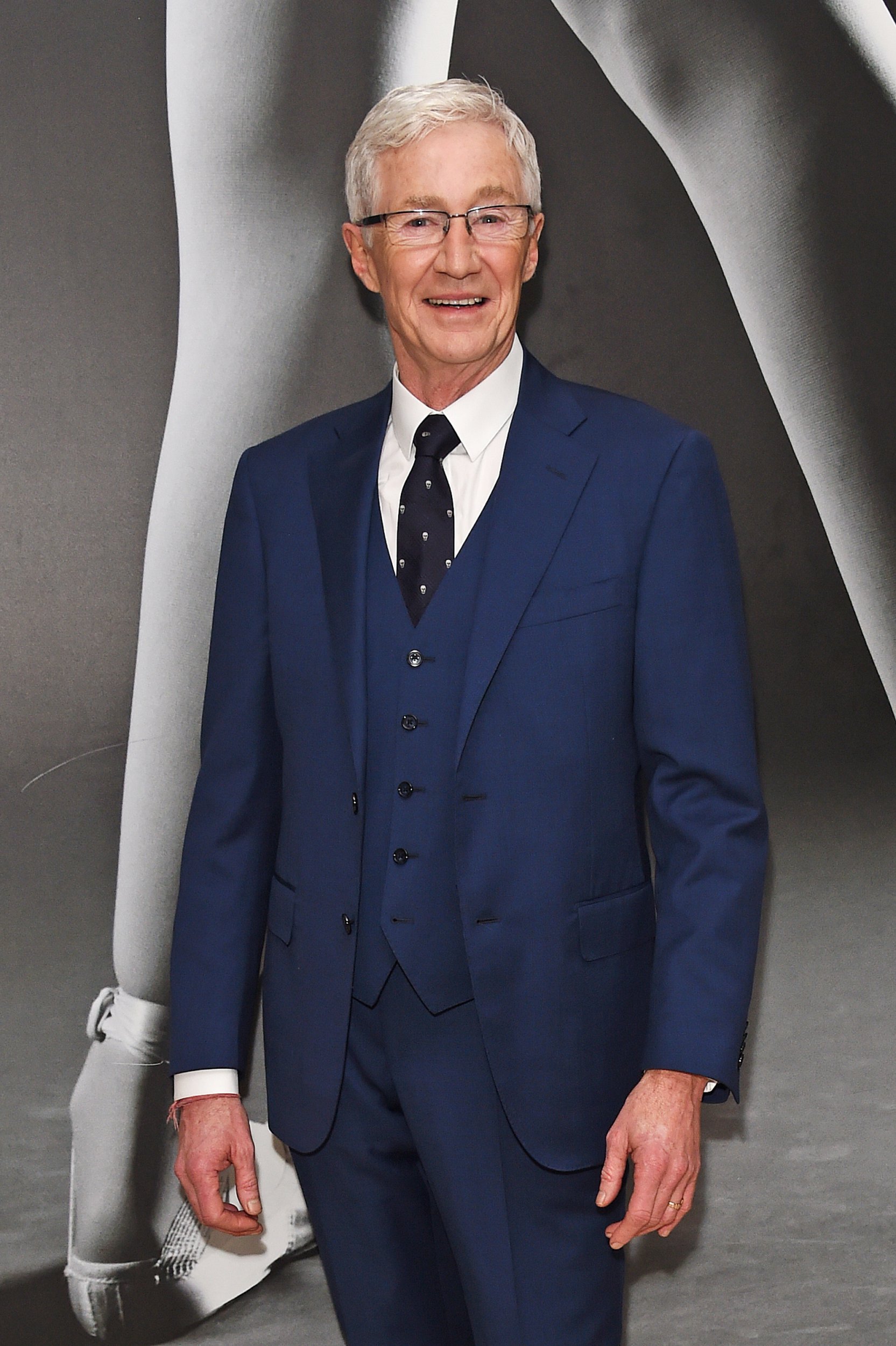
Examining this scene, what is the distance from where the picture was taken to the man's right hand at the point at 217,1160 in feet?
5.35

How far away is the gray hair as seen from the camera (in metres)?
1.55

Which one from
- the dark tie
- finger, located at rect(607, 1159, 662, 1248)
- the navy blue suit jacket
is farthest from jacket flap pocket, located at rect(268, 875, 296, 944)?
finger, located at rect(607, 1159, 662, 1248)

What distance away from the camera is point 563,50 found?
2025 mm

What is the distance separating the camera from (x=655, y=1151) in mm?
1434

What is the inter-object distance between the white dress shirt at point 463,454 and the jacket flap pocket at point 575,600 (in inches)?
5.0

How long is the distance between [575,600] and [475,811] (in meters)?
0.25

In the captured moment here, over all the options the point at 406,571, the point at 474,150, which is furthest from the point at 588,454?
the point at 474,150

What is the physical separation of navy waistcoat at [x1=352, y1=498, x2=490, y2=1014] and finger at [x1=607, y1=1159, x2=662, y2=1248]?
26 cm

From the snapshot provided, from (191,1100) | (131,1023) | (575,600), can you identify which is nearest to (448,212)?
(575,600)

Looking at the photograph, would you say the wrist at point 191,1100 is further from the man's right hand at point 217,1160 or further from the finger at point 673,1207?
the finger at point 673,1207

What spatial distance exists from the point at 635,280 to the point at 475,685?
34.7 inches

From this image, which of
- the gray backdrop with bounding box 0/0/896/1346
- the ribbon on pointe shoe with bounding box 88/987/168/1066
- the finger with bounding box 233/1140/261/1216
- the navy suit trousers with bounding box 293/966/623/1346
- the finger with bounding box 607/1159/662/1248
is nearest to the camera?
the finger with bounding box 607/1159/662/1248

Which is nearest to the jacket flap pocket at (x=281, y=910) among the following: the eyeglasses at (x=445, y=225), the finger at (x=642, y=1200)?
the finger at (x=642, y=1200)

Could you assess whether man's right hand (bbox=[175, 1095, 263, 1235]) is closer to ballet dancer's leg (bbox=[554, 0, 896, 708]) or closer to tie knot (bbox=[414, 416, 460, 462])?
tie knot (bbox=[414, 416, 460, 462])
